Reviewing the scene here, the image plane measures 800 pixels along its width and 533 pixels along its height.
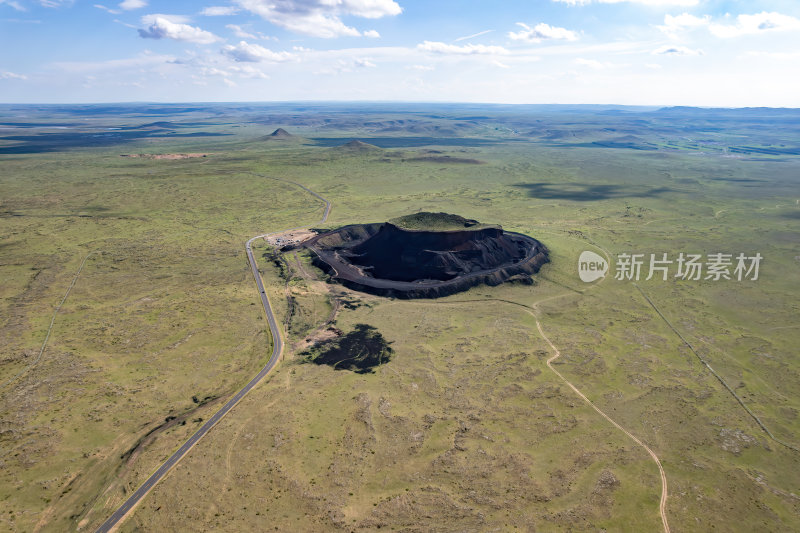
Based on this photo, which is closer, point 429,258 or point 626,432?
point 626,432

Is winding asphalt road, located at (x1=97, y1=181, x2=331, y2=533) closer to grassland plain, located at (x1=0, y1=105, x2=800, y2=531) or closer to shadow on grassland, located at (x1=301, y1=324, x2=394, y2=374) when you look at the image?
grassland plain, located at (x1=0, y1=105, x2=800, y2=531)

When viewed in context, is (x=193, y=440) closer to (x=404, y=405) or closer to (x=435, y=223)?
(x=404, y=405)

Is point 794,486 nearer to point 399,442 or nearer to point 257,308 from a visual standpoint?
point 399,442

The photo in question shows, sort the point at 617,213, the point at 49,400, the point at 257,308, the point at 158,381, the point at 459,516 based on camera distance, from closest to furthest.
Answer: the point at 459,516
the point at 49,400
the point at 158,381
the point at 257,308
the point at 617,213

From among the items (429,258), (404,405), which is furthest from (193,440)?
(429,258)

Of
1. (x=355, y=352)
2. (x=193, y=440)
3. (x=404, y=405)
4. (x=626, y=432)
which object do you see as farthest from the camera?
(x=355, y=352)

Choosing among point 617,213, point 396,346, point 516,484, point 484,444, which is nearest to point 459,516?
point 516,484
